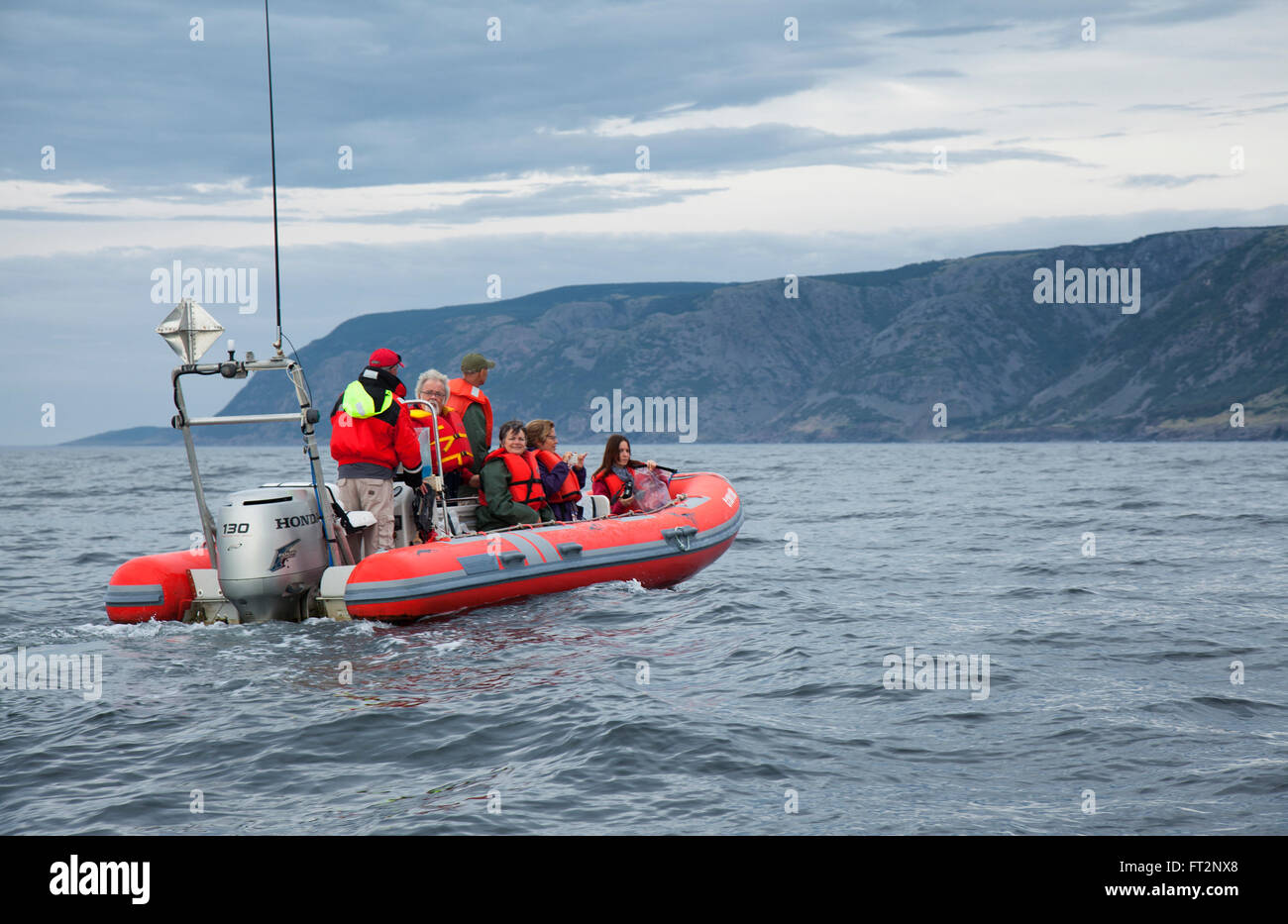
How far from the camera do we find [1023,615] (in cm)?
948

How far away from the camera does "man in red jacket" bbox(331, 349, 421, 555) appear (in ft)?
25.6

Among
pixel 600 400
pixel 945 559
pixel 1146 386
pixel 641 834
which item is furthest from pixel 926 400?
pixel 641 834

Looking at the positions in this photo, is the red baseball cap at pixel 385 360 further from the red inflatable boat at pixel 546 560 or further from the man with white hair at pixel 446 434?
the red inflatable boat at pixel 546 560

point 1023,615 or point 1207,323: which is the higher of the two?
point 1207,323

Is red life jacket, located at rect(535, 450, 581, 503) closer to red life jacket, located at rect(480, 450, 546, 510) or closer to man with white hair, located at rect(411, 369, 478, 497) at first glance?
red life jacket, located at rect(480, 450, 546, 510)

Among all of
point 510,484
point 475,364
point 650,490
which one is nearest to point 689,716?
point 510,484

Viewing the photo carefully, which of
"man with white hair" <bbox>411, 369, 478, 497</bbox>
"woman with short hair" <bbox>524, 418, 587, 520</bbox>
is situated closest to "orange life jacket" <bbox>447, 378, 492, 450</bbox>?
"man with white hair" <bbox>411, 369, 478, 497</bbox>

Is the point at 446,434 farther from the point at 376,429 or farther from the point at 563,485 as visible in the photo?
the point at 376,429

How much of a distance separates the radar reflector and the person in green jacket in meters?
2.90

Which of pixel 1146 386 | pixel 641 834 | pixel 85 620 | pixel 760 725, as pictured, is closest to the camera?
pixel 641 834

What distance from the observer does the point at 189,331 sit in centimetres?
664

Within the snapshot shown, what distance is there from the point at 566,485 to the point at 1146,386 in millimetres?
143911
